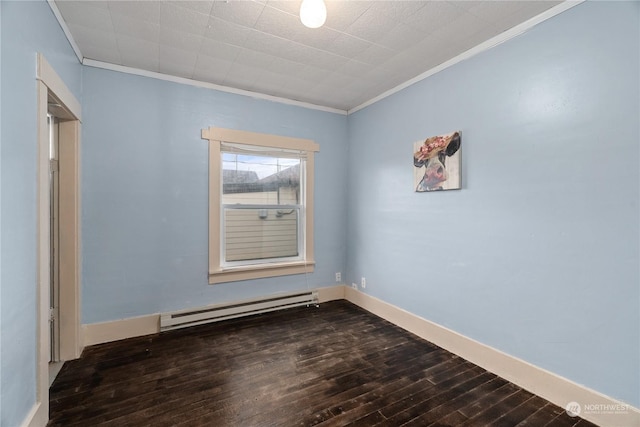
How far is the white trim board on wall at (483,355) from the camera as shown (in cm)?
170

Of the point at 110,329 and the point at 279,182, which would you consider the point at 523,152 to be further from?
the point at 110,329

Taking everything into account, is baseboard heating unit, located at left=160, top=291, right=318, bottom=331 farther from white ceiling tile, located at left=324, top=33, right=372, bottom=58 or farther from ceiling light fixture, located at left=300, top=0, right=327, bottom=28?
ceiling light fixture, located at left=300, top=0, right=327, bottom=28

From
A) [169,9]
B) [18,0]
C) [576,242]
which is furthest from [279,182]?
[576,242]

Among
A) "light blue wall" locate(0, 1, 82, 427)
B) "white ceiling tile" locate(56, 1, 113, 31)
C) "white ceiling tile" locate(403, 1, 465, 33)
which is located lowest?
"light blue wall" locate(0, 1, 82, 427)

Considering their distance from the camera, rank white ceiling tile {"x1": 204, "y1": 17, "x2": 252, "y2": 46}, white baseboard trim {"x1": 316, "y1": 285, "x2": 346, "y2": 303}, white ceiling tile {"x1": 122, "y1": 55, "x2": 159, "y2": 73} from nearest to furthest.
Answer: white ceiling tile {"x1": 204, "y1": 17, "x2": 252, "y2": 46} < white ceiling tile {"x1": 122, "y1": 55, "x2": 159, "y2": 73} < white baseboard trim {"x1": 316, "y1": 285, "x2": 346, "y2": 303}

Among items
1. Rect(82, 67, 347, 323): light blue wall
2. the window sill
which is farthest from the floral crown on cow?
the window sill

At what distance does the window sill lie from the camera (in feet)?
10.5

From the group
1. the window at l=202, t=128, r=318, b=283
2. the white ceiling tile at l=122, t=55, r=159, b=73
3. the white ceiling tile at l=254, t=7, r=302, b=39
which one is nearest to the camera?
the white ceiling tile at l=254, t=7, r=302, b=39

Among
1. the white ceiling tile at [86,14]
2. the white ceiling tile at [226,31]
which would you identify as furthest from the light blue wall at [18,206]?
the white ceiling tile at [226,31]

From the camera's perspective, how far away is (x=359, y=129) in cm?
380

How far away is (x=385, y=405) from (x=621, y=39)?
104 inches

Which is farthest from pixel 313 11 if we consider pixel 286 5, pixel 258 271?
pixel 258 271

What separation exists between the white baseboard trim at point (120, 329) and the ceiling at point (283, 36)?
2498 millimetres

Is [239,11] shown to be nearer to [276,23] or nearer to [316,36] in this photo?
[276,23]
